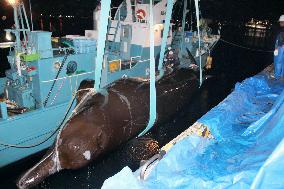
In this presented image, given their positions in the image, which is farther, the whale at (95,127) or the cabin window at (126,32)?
the cabin window at (126,32)

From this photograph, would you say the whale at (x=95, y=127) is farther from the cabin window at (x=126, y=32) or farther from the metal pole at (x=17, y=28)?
the cabin window at (x=126, y=32)

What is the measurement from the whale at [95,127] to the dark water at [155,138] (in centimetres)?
163

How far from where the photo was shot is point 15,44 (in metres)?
9.38

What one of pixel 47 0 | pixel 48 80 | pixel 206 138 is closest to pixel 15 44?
pixel 48 80

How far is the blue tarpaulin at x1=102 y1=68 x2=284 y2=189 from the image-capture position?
3096 millimetres

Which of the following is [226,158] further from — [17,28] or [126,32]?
[126,32]

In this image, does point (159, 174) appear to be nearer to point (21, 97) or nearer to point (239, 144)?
point (239, 144)

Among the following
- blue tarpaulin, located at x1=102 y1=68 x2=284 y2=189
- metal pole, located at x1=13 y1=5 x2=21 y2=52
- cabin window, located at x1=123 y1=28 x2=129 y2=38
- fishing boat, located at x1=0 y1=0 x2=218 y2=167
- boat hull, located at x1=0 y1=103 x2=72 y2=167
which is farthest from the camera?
cabin window, located at x1=123 y1=28 x2=129 y2=38

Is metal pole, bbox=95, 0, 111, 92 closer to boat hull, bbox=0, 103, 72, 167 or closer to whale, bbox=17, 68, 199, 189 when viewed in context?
whale, bbox=17, 68, 199, 189

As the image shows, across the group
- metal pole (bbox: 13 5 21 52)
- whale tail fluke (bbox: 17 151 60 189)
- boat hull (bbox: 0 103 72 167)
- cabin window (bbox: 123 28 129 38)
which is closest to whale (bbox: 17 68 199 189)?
whale tail fluke (bbox: 17 151 60 189)

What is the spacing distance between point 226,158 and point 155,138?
665 centimetres

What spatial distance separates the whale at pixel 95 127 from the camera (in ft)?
19.1

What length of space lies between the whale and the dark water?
163 cm

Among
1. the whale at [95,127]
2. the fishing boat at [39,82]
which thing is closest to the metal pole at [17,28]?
the fishing boat at [39,82]
